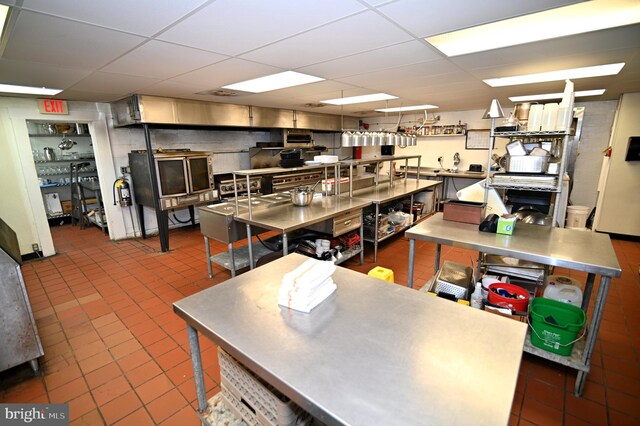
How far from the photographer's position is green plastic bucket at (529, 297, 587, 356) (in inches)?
72.0

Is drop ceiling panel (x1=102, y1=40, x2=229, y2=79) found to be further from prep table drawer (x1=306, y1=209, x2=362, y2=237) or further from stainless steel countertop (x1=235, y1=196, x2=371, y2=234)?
prep table drawer (x1=306, y1=209, x2=362, y2=237)

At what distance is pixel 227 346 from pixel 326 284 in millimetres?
505

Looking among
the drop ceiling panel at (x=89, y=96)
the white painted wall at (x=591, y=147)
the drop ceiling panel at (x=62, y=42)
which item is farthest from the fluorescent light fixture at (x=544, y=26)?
the white painted wall at (x=591, y=147)

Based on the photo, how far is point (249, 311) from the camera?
1248mm

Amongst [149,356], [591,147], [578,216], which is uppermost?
[591,147]

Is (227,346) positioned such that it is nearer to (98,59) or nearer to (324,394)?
(324,394)

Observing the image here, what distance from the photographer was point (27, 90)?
342cm

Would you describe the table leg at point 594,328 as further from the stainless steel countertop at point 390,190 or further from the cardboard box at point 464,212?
the stainless steel countertop at point 390,190

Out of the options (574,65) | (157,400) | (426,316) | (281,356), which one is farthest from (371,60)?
(157,400)

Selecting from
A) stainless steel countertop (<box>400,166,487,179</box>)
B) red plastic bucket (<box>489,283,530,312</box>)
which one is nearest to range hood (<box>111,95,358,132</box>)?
stainless steel countertop (<box>400,166,487,179</box>)

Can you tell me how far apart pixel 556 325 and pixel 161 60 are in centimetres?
357

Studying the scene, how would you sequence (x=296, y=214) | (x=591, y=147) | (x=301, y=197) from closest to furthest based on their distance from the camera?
(x=296, y=214)
(x=301, y=197)
(x=591, y=147)

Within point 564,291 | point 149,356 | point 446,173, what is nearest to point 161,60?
point 149,356

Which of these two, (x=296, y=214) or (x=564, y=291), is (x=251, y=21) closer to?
(x=296, y=214)
